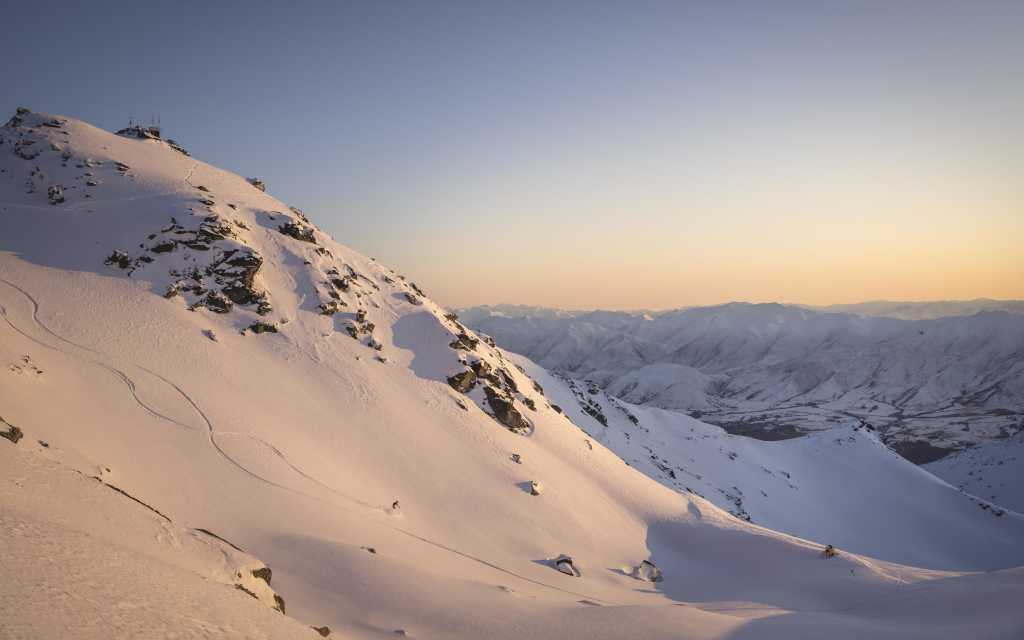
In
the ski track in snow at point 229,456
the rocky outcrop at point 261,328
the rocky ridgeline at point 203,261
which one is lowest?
the ski track in snow at point 229,456

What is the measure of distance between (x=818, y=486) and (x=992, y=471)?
155 feet

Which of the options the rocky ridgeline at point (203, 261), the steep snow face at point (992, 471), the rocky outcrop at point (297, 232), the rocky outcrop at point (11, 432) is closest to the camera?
the rocky outcrop at point (11, 432)

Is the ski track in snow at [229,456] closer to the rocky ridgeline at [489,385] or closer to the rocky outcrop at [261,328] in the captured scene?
the rocky outcrop at [261,328]

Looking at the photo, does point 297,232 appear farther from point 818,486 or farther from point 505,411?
point 818,486

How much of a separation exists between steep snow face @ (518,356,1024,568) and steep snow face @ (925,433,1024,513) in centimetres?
2471

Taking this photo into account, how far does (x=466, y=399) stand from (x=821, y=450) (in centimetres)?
6474

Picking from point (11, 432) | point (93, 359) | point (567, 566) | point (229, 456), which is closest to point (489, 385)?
point (567, 566)

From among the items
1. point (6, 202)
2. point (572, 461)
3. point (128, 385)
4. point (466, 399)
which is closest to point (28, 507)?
point (128, 385)

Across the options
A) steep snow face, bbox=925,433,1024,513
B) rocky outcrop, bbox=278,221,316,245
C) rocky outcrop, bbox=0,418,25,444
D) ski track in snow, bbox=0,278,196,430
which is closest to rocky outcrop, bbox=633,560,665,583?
ski track in snow, bbox=0,278,196,430

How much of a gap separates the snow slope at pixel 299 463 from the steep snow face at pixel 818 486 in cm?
2055

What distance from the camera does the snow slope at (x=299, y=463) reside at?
31.6ft

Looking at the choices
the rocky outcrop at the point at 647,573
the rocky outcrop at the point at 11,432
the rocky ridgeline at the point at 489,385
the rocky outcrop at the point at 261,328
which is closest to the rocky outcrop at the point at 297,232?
the rocky outcrop at the point at 261,328

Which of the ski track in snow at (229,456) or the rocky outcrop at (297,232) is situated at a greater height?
the rocky outcrop at (297,232)

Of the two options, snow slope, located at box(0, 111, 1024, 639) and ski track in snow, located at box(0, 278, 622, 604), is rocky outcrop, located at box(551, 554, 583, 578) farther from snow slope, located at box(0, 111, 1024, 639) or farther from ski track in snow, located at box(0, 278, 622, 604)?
ski track in snow, located at box(0, 278, 622, 604)
